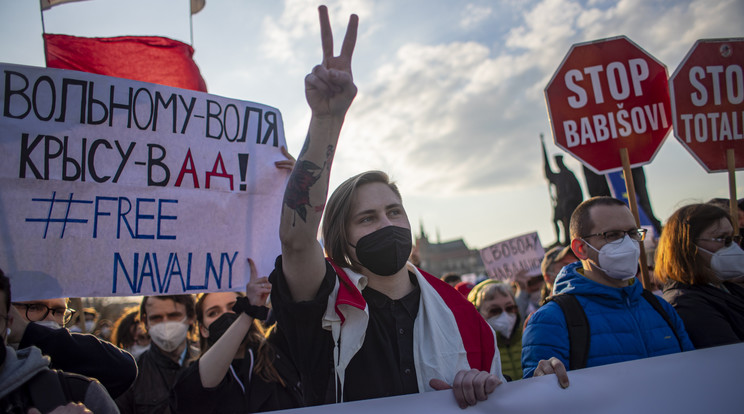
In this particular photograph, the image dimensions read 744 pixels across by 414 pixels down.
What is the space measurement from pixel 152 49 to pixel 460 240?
298 ft

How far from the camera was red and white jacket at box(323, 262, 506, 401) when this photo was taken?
5.19 feet

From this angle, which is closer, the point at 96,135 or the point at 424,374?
the point at 424,374

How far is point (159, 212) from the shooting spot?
2557 millimetres

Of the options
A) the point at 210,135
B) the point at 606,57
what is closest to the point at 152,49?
the point at 210,135

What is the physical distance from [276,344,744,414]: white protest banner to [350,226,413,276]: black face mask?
472mm

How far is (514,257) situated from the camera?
24.3 feet

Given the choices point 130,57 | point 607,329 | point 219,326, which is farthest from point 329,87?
point 130,57

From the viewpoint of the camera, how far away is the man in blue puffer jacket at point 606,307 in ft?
6.76

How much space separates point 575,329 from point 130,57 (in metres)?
3.15

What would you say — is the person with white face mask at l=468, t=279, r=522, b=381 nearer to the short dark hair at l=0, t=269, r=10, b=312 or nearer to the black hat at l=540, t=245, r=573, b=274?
the black hat at l=540, t=245, r=573, b=274

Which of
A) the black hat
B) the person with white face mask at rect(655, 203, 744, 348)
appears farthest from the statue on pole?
the person with white face mask at rect(655, 203, 744, 348)

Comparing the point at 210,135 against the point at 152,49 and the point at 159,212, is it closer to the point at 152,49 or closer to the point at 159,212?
the point at 159,212

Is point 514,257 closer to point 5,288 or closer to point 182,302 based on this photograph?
point 182,302

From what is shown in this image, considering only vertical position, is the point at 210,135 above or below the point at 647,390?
above
